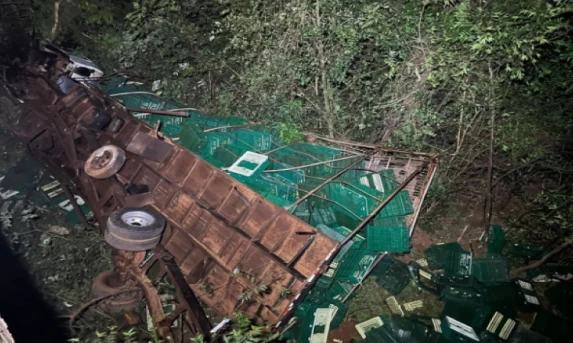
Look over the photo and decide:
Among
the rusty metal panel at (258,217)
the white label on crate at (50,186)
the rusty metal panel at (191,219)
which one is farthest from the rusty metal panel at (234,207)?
the white label on crate at (50,186)

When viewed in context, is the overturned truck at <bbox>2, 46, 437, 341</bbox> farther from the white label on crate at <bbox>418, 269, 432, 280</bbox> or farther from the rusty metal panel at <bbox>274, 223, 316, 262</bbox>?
the white label on crate at <bbox>418, 269, 432, 280</bbox>

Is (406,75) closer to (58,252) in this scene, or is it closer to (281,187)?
(281,187)

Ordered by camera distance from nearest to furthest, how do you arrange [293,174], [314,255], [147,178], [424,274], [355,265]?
[314,255] → [355,265] → [147,178] → [424,274] → [293,174]

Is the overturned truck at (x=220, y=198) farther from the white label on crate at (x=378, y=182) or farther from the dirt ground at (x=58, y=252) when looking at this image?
the dirt ground at (x=58, y=252)

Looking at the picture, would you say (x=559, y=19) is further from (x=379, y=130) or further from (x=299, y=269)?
(x=299, y=269)

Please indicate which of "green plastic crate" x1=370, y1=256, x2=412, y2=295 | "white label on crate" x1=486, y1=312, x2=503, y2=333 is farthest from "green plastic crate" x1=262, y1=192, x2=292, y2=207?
"white label on crate" x1=486, y1=312, x2=503, y2=333

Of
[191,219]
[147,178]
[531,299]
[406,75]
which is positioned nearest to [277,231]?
[191,219]
